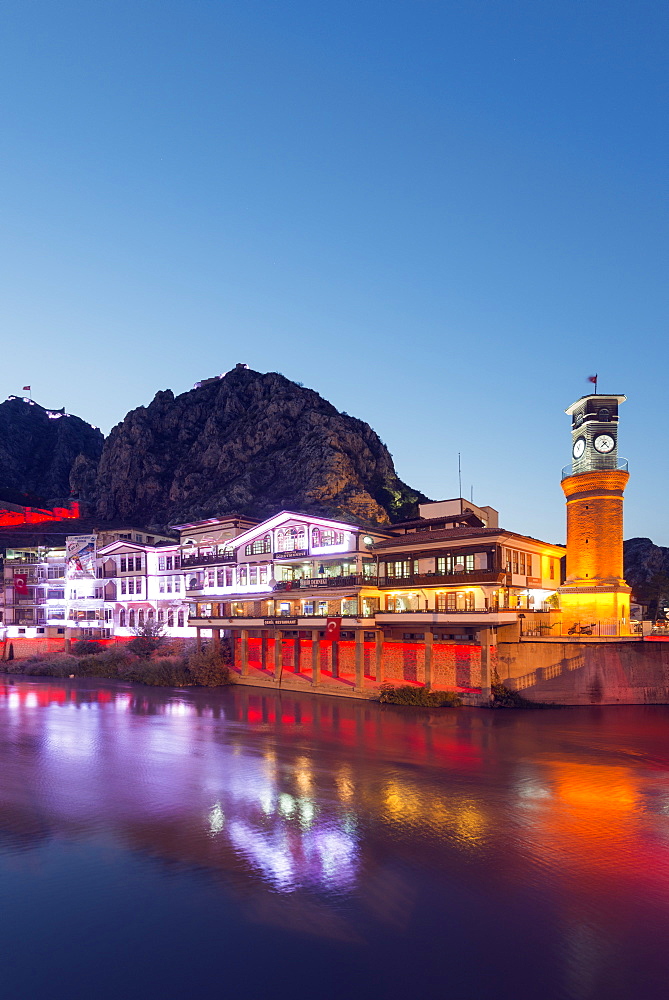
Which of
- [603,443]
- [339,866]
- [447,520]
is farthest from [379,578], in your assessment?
[339,866]

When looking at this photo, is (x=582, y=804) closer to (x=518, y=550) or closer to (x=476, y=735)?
(x=476, y=735)

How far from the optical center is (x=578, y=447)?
55.0 meters

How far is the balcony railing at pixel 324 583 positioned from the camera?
48906 mm

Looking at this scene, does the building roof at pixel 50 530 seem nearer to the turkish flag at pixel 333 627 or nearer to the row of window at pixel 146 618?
the row of window at pixel 146 618

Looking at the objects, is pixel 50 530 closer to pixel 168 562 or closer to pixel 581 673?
pixel 168 562

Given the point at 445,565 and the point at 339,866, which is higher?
the point at 445,565

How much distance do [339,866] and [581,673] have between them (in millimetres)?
29657

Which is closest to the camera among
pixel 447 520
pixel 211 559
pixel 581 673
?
pixel 581 673

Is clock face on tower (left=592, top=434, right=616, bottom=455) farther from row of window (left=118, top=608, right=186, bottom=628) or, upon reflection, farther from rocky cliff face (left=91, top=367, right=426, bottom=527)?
rocky cliff face (left=91, top=367, right=426, bottom=527)

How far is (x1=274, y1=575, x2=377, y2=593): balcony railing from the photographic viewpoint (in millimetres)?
48906

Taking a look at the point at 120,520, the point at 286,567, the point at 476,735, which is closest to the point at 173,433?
the point at 120,520

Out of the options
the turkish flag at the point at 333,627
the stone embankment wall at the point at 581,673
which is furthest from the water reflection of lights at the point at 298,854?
the turkish flag at the point at 333,627

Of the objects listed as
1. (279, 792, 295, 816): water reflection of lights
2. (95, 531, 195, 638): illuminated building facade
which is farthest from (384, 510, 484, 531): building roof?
(279, 792, 295, 816): water reflection of lights

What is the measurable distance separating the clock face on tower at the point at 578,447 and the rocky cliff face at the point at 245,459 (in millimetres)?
57448
